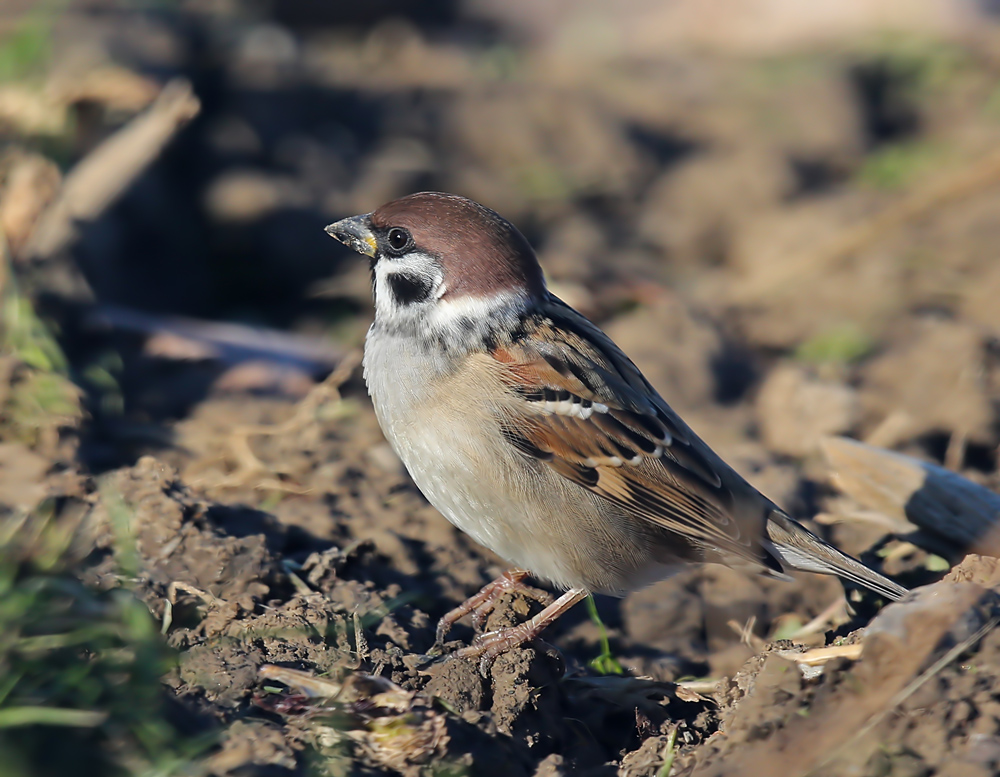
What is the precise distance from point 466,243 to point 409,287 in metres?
0.29

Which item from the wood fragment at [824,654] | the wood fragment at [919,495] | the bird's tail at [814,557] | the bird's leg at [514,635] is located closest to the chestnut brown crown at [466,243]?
the bird's leg at [514,635]

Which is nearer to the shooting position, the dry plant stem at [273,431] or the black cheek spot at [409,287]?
the black cheek spot at [409,287]

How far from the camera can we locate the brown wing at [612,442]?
3883mm

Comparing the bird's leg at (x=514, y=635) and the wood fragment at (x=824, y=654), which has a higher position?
the wood fragment at (x=824, y=654)

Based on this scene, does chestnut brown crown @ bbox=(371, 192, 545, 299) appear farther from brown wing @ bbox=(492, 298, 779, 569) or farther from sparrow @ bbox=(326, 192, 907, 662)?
brown wing @ bbox=(492, 298, 779, 569)

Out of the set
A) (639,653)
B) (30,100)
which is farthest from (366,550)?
(30,100)

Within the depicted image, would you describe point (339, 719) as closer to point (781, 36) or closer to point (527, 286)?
point (527, 286)

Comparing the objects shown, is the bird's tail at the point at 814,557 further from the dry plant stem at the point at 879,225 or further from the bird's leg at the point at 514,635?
the dry plant stem at the point at 879,225

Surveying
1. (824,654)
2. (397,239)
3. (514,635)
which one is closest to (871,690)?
(824,654)

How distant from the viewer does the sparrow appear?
3789 mm

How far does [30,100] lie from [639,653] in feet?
15.0

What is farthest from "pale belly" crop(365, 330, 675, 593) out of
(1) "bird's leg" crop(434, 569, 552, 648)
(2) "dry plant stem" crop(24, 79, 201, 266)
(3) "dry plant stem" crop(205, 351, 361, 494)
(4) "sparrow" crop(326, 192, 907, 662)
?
(2) "dry plant stem" crop(24, 79, 201, 266)

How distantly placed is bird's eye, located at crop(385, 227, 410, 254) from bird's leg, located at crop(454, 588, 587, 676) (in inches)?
58.9

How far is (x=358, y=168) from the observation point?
8.08m
